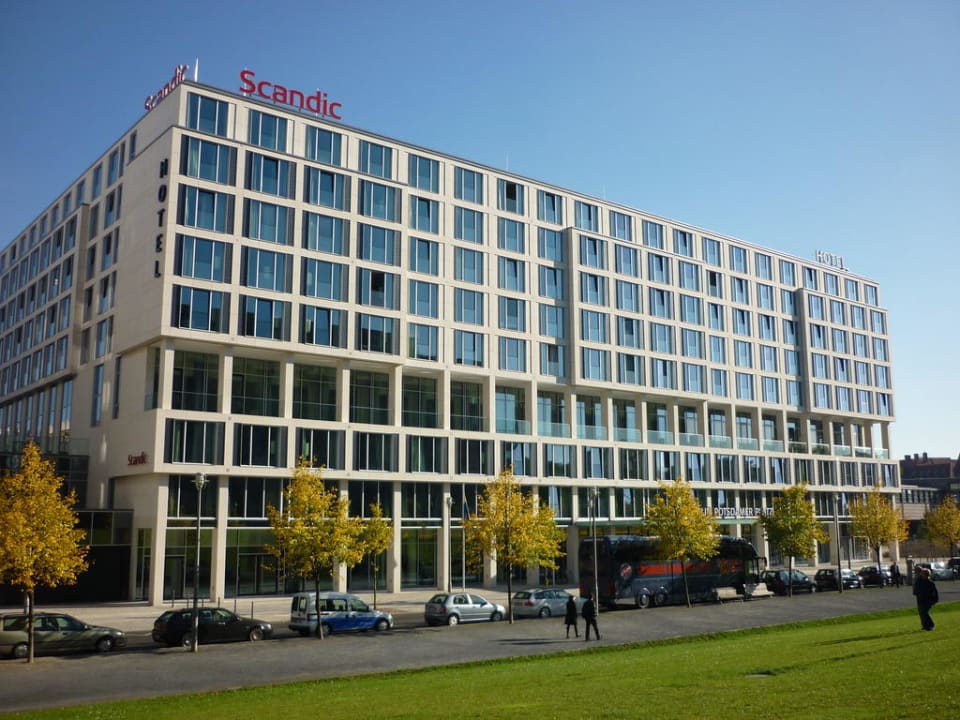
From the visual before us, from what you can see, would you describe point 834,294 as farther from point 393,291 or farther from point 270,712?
point 270,712

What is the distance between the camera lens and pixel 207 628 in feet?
115

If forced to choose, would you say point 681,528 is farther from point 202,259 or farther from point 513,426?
point 202,259

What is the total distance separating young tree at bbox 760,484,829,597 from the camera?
63.2 meters

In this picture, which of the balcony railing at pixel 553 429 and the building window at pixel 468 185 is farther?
the balcony railing at pixel 553 429

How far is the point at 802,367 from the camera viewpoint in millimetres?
95750

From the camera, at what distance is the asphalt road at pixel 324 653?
24391mm

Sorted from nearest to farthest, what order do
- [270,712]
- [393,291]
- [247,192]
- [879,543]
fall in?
[270,712], [247,192], [393,291], [879,543]

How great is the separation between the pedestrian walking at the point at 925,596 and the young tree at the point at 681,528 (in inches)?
1047

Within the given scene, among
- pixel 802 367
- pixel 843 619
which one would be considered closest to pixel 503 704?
pixel 843 619

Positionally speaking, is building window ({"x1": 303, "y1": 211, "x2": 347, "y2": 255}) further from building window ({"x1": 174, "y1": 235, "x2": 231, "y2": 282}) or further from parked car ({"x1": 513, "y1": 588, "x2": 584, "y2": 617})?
parked car ({"x1": 513, "y1": 588, "x2": 584, "y2": 617})

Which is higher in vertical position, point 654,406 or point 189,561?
point 654,406

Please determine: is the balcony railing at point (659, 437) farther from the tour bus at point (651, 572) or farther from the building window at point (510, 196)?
the tour bus at point (651, 572)

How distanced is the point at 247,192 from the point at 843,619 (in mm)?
42586

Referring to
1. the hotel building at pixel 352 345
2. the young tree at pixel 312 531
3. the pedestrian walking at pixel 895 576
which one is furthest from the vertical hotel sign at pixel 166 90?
the pedestrian walking at pixel 895 576
